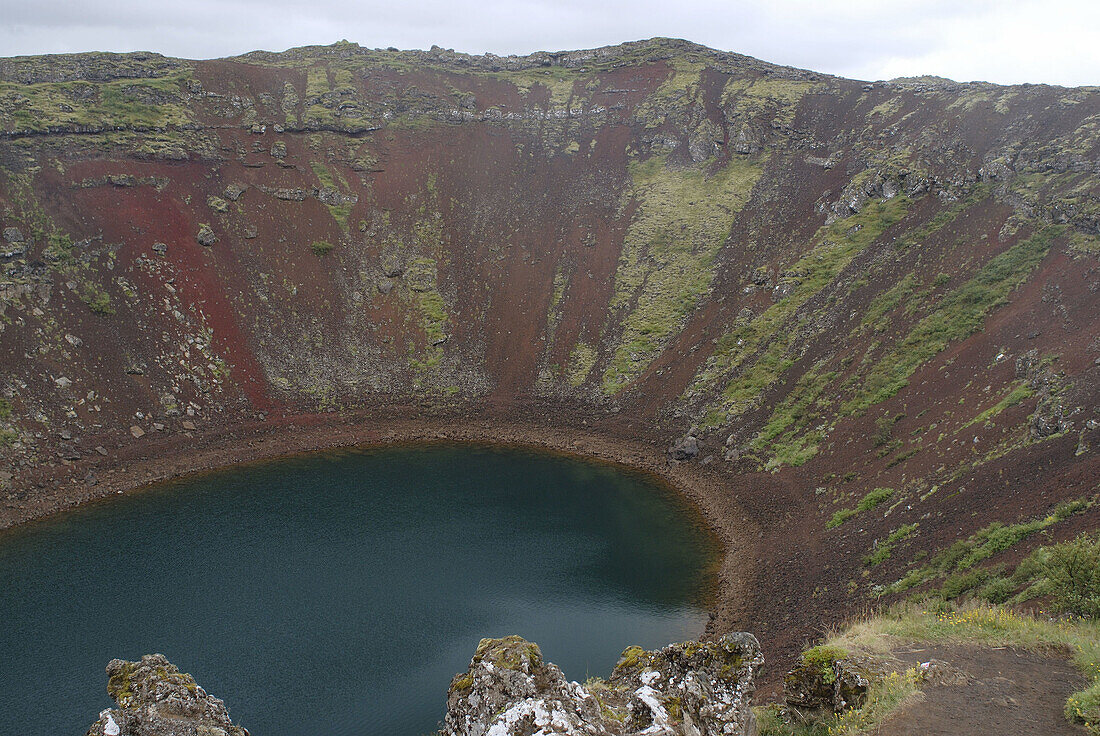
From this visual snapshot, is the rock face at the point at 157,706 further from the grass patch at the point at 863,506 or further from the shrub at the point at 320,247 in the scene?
the shrub at the point at 320,247

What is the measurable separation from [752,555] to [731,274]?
30.1 meters

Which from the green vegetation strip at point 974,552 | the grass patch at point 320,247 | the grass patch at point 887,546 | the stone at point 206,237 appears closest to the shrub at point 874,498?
the grass patch at point 887,546

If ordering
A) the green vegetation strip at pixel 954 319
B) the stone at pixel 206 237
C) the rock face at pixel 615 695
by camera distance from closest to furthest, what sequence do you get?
the rock face at pixel 615 695 < the green vegetation strip at pixel 954 319 < the stone at pixel 206 237

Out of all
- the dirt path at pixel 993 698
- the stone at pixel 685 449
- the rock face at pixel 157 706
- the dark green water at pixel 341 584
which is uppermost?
the dirt path at pixel 993 698

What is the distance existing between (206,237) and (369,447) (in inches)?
1008

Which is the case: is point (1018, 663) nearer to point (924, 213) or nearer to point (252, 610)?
point (252, 610)

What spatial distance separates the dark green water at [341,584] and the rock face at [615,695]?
54.5 ft

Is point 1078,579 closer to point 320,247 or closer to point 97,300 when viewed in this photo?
point 320,247

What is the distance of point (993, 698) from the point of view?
37.9 ft

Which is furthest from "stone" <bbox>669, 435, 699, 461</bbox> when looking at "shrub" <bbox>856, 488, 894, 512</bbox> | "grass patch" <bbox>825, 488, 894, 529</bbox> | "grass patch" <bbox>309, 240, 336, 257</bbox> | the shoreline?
"grass patch" <bbox>309, 240, 336, 257</bbox>

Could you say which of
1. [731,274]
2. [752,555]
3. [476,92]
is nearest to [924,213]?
[731,274]

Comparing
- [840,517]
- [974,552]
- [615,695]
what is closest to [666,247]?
[840,517]

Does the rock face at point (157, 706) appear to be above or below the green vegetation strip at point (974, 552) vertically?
above

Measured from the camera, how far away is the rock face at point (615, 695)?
1062 centimetres
